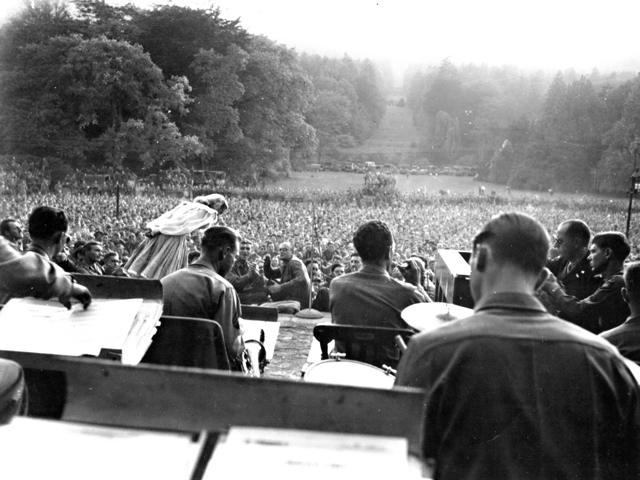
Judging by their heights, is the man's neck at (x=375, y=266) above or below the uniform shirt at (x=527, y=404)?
below

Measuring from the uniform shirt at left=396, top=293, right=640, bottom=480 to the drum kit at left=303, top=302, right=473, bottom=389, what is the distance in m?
1.00

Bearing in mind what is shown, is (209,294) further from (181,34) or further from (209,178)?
(209,178)

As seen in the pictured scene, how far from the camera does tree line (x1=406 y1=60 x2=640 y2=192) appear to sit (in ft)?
35.0

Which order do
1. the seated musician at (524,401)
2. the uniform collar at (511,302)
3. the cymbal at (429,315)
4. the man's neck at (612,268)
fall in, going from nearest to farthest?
the seated musician at (524,401)
the uniform collar at (511,302)
the cymbal at (429,315)
the man's neck at (612,268)

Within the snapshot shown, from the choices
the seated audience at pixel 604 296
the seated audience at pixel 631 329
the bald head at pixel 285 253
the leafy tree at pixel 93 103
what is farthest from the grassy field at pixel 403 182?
the seated audience at pixel 631 329

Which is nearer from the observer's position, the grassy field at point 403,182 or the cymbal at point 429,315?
the cymbal at point 429,315

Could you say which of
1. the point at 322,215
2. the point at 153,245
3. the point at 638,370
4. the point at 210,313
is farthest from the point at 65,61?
the point at 638,370

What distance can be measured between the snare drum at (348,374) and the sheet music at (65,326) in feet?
2.60

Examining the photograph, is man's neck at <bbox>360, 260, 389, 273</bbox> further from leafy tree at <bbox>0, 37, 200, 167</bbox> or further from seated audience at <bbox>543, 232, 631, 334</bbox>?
leafy tree at <bbox>0, 37, 200, 167</bbox>

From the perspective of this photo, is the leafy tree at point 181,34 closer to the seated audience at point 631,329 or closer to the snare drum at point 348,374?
the snare drum at point 348,374

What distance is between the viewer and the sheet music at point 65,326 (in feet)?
5.06

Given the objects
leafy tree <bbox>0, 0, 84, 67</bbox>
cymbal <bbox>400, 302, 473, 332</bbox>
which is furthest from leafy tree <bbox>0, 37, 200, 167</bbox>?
cymbal <bbox>400, 302, 473, 332</bbox>

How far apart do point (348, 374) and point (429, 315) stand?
1.40ft

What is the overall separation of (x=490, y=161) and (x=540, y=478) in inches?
439
